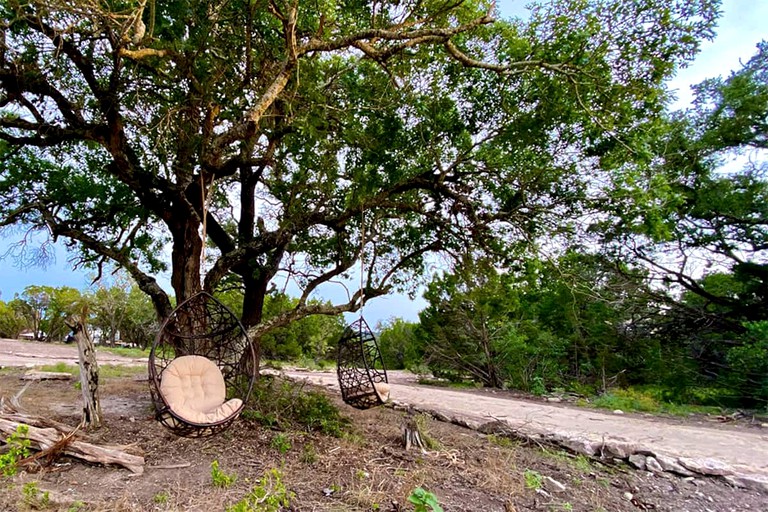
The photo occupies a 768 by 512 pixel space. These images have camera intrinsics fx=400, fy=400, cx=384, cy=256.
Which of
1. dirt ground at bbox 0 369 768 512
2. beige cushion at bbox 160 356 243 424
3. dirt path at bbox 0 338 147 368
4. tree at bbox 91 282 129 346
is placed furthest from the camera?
tree at bbox 91 282 129 346

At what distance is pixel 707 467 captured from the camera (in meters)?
3.53

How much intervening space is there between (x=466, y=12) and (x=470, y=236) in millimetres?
2759

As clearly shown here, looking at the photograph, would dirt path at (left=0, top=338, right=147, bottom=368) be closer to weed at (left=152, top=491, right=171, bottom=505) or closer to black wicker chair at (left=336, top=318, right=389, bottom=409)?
black wicker chair at (left=336, top=318, right=389, bottom=409)

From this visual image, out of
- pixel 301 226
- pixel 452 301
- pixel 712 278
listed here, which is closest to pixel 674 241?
pixel 712 278

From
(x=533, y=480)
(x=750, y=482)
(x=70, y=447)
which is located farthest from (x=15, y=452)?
(x=750, y=482)

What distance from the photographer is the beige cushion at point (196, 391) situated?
3195 millimetres

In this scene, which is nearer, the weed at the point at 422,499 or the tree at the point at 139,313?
the weed at the point at 422,499

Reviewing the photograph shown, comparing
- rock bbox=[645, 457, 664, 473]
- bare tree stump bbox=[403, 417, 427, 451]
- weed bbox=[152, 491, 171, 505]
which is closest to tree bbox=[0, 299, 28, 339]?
weed bbox=[152, 491, 171, 505]

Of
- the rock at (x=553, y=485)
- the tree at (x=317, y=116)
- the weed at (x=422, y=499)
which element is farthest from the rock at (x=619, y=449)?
the weed at (x=422, y=499)

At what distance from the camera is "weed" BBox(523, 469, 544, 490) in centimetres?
301

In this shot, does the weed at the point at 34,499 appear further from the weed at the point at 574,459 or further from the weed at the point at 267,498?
the weed at the point at 574,459

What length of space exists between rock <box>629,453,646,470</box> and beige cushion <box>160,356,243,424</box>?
3.56 meters

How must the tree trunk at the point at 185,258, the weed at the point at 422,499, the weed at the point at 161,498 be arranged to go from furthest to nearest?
the tree trunk at the point at 185,258 → the weed at the point at 161,498 → the weed at the point at 422,499

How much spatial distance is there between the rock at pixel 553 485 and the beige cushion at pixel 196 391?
2.49 m
